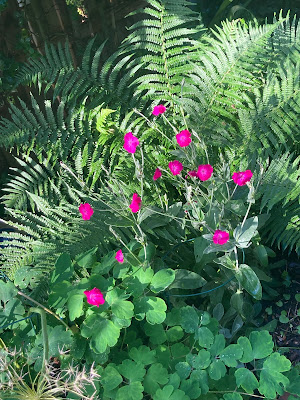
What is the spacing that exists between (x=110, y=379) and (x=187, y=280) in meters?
0.37

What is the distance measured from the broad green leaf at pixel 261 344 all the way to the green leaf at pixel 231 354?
0.05 meters

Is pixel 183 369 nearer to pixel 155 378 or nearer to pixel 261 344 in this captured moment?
pixel 155 378

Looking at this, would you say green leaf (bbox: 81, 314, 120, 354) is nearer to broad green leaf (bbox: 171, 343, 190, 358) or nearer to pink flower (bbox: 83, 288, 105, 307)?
pink flower (bbox: 83, 288, 105, 307)

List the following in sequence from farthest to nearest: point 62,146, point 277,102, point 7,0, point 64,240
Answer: point 7,0 < point 62,146 < point 277,102 < point 64,240

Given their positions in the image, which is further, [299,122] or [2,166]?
[2,166]

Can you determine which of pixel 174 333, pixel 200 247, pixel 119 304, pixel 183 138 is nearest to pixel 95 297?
pixel 119 304

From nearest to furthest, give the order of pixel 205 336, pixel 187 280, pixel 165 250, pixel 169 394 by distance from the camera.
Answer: pixel 169 394 < pixel 205 336 < pixel 187 280 < pixel 165 250

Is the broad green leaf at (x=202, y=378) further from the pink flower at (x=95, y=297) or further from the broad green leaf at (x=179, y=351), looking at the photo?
the pink flower at (x=95, y=297)

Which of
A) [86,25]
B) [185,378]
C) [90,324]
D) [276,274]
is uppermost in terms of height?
[86,25]

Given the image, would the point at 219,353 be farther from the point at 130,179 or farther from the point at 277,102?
the point at 277,102

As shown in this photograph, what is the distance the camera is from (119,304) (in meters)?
1.17

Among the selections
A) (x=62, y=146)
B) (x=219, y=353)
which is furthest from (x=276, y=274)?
(x=62, y=146)

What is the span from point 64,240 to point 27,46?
1212mm

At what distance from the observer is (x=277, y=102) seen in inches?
65.5
